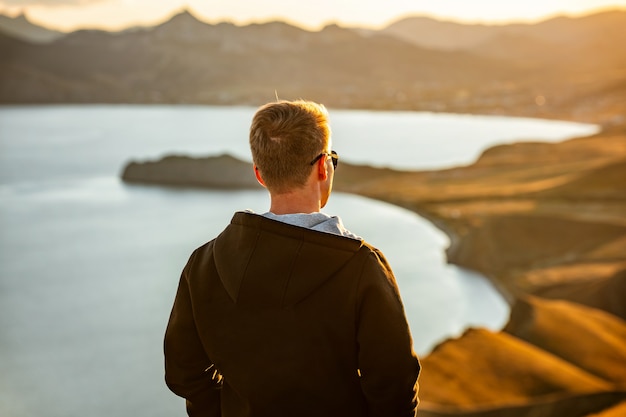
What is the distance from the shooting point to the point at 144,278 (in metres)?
50.4

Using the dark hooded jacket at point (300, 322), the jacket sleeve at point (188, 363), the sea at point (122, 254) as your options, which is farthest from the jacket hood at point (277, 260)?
the sea at point (122, 254)

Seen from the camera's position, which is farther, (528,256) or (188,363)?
(528,256)

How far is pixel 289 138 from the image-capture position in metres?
2.05

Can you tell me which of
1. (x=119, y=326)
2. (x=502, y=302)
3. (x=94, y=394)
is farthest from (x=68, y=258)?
(x=502, y=302)

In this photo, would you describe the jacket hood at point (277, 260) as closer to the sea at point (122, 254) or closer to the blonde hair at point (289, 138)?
the blonde hair at point (289, 138)

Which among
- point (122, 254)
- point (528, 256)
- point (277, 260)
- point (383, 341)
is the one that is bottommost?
point (122, 254)

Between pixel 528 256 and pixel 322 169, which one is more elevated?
pixel 322 169

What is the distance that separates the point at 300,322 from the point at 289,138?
564 mm

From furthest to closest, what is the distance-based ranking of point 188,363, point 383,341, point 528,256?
point 528,256
point 188,363
point 383,341

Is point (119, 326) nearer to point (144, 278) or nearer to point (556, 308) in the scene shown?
point (144, 278)

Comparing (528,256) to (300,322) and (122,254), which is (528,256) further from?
(122,254)

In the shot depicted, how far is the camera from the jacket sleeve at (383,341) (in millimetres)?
2020

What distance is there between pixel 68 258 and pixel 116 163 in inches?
2060

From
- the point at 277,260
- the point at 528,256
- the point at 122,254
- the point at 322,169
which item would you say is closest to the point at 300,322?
the point at 277,260
